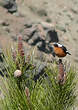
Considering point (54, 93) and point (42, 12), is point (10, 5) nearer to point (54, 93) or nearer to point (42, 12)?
point (42, 12)

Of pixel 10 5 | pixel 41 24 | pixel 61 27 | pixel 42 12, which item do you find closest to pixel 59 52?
pixel 41 24

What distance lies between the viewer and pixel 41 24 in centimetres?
3866

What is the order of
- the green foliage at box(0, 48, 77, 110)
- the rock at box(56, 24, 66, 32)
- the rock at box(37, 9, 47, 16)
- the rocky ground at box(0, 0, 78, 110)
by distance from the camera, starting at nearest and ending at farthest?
the green foliage at box(0, 48, 77, 110) < the rocky ground at box(0, 0, 78, 110) < the rock at box(56, 24, 66, 32) < the rock at box(37, 9, 47, 16)

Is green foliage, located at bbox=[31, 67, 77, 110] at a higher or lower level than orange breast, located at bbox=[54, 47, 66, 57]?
lower

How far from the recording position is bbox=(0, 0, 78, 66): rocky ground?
113 ft

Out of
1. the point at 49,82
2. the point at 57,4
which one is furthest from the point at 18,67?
the point at 57,4

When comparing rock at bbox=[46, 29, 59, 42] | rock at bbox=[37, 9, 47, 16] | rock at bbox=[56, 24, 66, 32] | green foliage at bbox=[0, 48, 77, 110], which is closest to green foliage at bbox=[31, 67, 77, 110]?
green foliage at bbox=[0, 48, 77, 110]

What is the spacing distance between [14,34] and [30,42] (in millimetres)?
2264

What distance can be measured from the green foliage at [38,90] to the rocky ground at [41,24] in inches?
977

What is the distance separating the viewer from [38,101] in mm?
4250

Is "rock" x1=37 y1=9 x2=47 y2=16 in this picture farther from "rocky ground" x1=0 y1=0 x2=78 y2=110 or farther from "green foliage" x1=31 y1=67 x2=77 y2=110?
"green foliage" x1=31 y1=67 x2=77 y2=110

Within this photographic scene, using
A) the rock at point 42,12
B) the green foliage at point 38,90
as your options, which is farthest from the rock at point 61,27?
the green foliage at point 38,90

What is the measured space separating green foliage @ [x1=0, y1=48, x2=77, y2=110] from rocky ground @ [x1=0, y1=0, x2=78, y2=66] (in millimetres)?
24819

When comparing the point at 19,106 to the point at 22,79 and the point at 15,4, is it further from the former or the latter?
the point at 15,4
